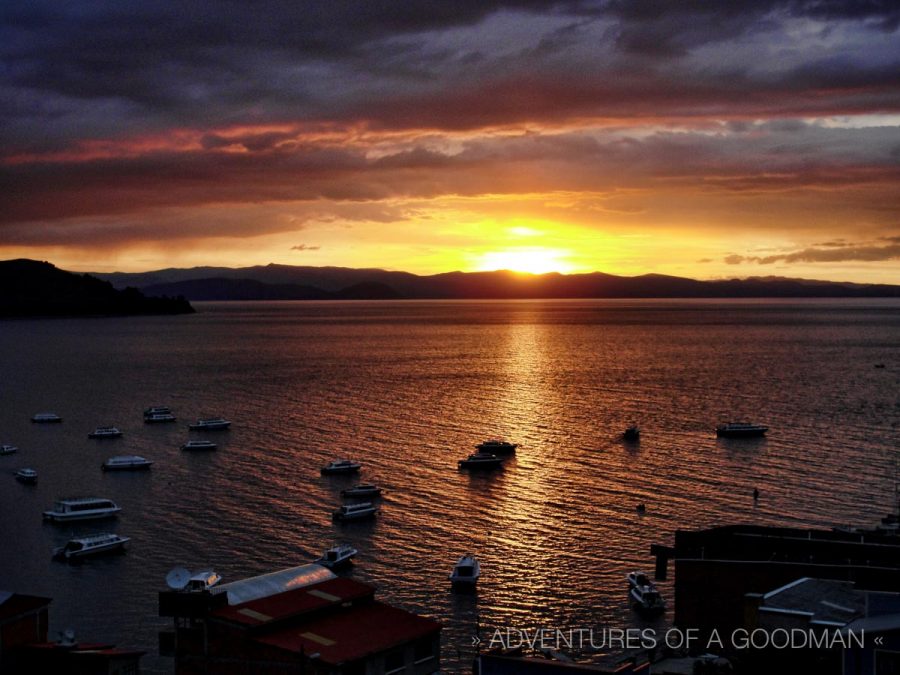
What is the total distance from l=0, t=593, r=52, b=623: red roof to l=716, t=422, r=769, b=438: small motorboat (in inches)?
2854

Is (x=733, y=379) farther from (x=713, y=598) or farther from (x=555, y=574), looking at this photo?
(x=713, y=598)

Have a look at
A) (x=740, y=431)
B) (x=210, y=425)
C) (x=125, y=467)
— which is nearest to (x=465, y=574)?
(x=125, y=467)

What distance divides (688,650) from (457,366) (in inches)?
5709

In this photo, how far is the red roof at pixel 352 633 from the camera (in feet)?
96.4

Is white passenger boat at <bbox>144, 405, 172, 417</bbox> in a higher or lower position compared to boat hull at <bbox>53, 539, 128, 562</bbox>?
higher

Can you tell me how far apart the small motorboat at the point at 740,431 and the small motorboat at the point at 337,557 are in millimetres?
53301

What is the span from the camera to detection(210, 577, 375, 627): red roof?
3008 centimetres

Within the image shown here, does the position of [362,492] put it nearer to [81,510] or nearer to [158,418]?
[81,510]

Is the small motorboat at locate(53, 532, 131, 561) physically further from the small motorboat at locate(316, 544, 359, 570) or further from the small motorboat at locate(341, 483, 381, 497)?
the small motorboat at locate(341, 483, 381, 497)

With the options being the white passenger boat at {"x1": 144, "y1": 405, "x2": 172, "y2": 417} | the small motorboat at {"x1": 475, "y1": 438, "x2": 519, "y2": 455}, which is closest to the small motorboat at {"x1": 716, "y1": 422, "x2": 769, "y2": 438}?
the small motorboat at {"x1": 475, "y1": 438, "x2": 519, "y2": 455}

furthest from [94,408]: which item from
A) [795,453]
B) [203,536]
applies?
[795,453]

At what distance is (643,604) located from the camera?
4272 cm

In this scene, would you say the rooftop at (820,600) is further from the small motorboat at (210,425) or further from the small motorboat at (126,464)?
the small motorboat at (210,425)

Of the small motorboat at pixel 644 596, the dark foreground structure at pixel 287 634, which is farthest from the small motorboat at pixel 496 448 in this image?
the dark foreground structure at pixel 287 634
